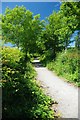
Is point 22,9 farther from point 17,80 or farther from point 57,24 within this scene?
point 17,80

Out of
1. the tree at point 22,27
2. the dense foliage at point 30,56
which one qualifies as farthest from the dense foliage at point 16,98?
the tree at point 22,27

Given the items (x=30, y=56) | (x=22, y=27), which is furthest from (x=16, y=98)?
(x=22, y=27)

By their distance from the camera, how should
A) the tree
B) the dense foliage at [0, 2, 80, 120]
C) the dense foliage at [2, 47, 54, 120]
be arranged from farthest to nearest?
the tree → the dense foliage at [0, 2, 80, 120] → the dense foliage at [2, 47, 54, 120]

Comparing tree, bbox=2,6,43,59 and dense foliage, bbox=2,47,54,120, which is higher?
tree, bbox=2,6,43,59

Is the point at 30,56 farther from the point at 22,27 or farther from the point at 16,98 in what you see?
Result: the point at 22,27

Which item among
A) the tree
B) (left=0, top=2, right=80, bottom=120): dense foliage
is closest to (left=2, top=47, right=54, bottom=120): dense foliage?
(left=0, top=2, right=80, bottom=120): dense foliage

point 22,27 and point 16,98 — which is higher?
point 22,27

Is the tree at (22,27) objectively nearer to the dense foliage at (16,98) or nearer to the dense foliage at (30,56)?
the dense foliage at (30,56)

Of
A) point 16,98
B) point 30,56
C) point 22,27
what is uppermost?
point 22,27

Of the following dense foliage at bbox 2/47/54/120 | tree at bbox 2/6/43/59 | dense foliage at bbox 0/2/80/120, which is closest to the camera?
dense foliage at bbox 2/47/54/120

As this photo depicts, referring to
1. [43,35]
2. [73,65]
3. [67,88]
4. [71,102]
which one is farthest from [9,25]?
[71,102]

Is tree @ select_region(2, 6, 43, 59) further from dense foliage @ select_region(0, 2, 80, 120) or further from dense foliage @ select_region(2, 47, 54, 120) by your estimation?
dense foliage @ select_region(2, 47, 54, 120)

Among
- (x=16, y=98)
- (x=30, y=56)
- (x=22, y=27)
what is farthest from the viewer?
(x=22, y=27)

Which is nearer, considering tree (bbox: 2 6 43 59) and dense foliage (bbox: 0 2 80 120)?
Answer: dense foliage (bbox: 0 2 80 120)
